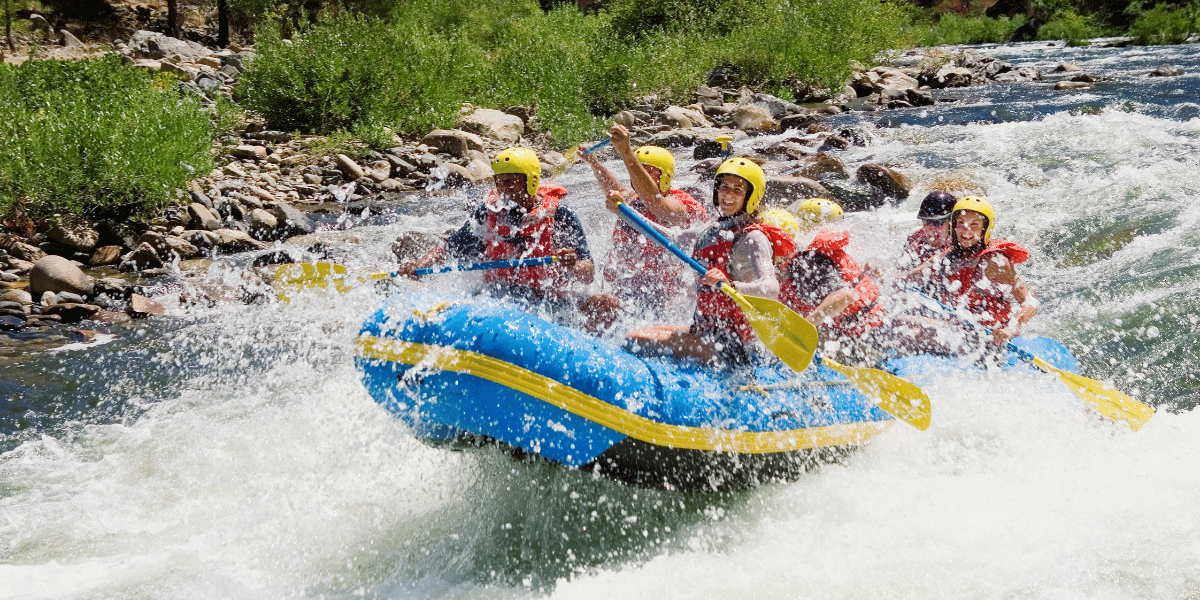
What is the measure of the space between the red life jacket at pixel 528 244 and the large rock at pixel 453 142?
703cm

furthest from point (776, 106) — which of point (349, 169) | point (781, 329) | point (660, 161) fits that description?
point (781, 329)

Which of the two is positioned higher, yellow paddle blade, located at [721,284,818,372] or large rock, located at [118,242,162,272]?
yellow paddle blade, located at [721,284,818,372]

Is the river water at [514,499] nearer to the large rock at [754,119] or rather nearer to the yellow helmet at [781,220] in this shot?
the yellow helmet at [781,220]

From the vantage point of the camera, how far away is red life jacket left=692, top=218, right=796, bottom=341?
3852 millimetres

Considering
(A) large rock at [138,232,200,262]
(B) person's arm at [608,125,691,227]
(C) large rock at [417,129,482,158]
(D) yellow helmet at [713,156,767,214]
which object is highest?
(D) yellow helmet at [713,156,767,214]

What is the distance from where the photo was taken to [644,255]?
499 centimetres

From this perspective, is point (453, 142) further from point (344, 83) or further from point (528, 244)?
point (528, 244)

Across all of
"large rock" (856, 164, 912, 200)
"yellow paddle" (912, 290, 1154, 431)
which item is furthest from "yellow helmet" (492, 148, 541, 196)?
"large rock" (856, 164, 912, 200)

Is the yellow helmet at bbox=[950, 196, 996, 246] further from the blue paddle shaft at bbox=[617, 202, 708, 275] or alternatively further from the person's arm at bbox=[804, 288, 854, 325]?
the blue paddle shaft at bbox=[617, 202, 708, 275]

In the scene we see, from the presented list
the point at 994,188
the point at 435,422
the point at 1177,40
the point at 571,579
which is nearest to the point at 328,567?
→ the point at 435,422

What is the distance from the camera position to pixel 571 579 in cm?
342

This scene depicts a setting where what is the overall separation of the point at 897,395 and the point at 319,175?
A: 328 inches

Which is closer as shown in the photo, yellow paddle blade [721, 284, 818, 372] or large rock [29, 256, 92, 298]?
yellow paddle blade [721, 284, 818, 372]

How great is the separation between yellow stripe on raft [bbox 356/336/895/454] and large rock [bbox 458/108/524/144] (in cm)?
922
